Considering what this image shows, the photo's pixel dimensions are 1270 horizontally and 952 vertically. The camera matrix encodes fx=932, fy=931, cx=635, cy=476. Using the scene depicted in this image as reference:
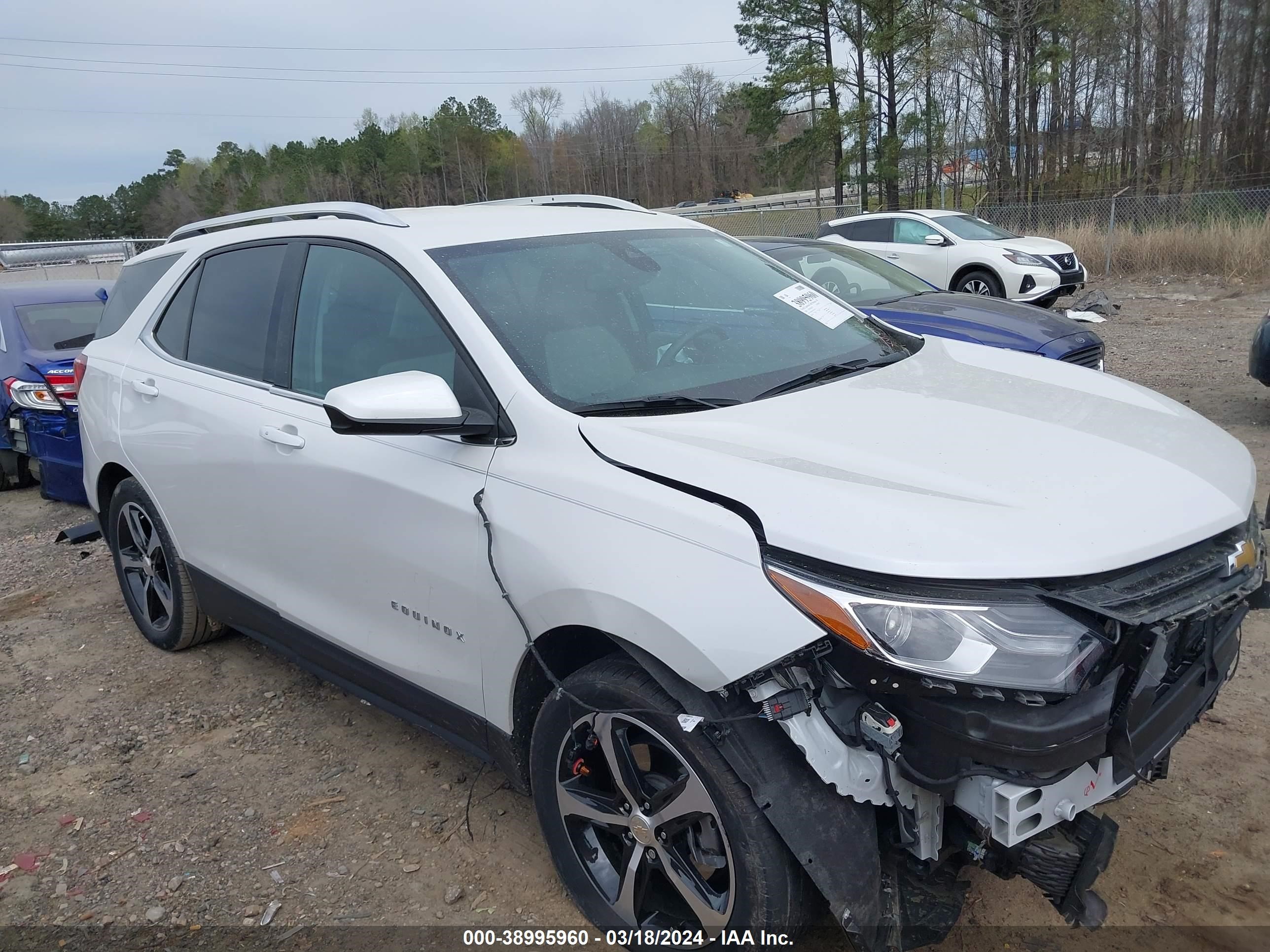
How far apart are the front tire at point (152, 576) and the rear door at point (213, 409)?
193 mm

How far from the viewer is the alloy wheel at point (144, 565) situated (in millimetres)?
4195

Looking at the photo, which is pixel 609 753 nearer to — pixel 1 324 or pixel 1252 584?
pixel 1252 584

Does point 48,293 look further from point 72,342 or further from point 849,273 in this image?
point 849,273

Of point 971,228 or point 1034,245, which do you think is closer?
point 1034,245

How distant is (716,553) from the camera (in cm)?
196

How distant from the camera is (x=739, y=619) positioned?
189cm

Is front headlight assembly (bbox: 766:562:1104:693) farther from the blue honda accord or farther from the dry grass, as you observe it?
the dry grass

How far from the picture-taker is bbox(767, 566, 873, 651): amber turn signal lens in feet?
5.86

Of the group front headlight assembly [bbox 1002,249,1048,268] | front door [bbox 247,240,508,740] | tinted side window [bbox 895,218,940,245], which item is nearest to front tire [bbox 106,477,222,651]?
front door [bbox 247,240,508,740]

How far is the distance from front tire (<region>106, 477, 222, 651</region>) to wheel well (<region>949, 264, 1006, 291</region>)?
39.6 ft

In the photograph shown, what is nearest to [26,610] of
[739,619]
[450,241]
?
[450,241]

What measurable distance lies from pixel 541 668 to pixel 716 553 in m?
0.65

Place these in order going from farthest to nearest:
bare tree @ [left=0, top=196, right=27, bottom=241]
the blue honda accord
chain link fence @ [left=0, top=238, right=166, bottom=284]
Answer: bare tree @ [left=0, top=196, right=27, bottom=241]
chain link fence @ [left=0, top=238, right=166, bottom=284]
the blue honda accord

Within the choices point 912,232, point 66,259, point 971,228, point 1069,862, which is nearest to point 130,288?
point 1069,862
